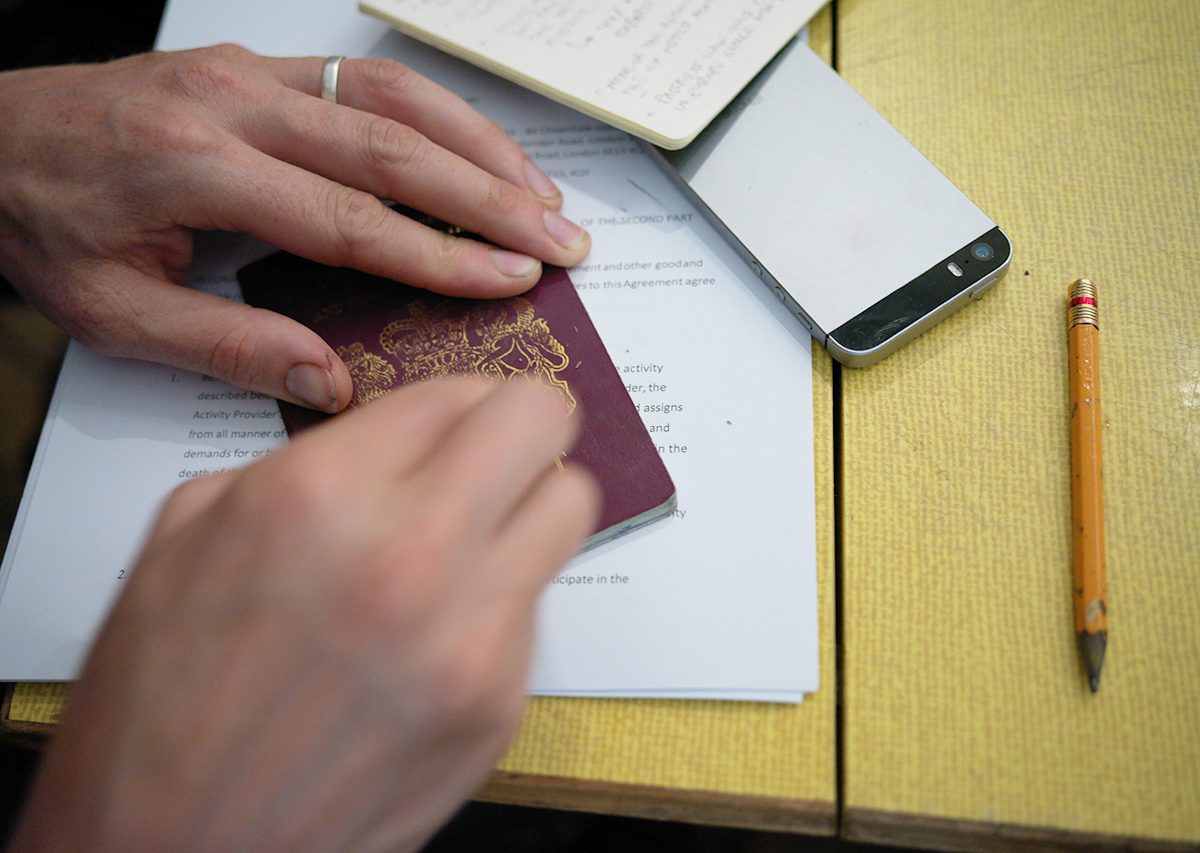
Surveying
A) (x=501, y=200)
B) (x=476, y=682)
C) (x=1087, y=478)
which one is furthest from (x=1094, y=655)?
(x=501, y=200)

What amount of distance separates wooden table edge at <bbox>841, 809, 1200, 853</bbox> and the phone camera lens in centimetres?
37

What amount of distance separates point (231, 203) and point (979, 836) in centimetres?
67

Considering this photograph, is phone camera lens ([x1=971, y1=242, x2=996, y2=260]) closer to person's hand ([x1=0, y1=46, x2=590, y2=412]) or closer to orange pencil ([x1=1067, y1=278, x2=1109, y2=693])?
orange pencil ([x1=1067, y1=278, x2=1109, y2=693])

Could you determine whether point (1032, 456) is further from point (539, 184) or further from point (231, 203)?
point (231, 203)

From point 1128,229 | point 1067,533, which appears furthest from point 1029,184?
point 1067,533

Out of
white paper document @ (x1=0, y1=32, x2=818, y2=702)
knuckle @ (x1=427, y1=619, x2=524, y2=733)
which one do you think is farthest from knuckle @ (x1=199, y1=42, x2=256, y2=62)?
knuckle @ (x1=427, y1=619, x2=524, y2=733)

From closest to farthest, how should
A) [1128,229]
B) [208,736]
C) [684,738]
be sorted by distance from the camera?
1. [208,736]
2. [684,738]
3. [1128,229]

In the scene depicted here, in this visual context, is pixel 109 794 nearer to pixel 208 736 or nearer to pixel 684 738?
pixel 208 736

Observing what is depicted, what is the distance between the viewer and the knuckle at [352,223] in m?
0.56

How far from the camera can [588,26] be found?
63 cm

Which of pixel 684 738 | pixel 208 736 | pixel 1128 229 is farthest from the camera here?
pixel 1128 229

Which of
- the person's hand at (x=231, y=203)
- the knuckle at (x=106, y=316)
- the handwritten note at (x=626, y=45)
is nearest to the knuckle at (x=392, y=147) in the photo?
the person's hand at (x=231, y=203)

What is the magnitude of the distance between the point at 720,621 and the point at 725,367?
189 millimetres

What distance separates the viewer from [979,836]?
0.42 m
